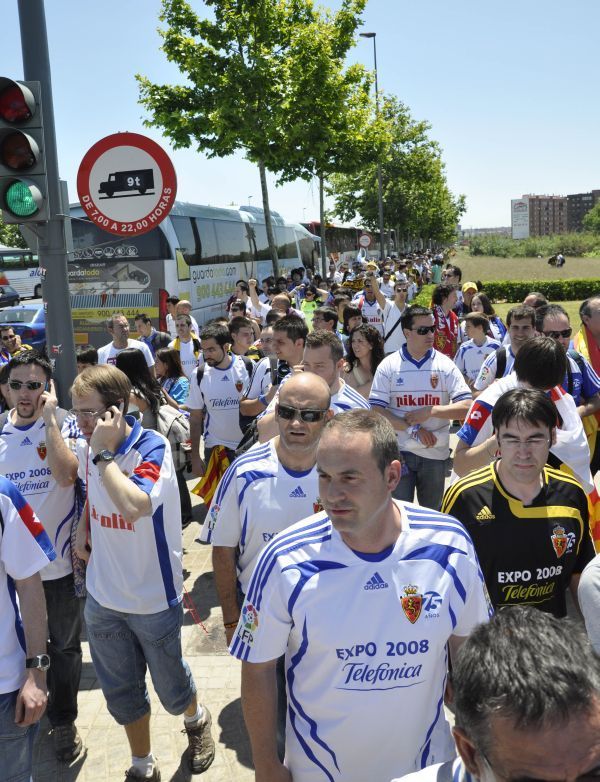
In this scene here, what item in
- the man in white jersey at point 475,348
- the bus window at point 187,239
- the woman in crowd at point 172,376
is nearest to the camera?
the woman in crowd at point 172,376

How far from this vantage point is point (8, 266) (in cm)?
3903

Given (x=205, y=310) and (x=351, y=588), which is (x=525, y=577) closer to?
(x=351, y=588)

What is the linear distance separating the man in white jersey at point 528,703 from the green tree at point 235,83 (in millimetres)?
17708

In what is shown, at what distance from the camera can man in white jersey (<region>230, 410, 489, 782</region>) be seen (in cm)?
217

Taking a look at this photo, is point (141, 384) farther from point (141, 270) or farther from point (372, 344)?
point (141, 270)

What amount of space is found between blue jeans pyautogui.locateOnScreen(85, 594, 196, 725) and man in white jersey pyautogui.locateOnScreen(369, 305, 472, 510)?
2.49m

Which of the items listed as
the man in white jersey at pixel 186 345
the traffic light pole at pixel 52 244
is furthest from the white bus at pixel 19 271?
the traffic light pole at pixel 52 244

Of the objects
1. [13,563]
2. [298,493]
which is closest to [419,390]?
[298,493]

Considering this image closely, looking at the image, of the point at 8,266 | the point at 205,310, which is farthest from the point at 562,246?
the point at 205,310

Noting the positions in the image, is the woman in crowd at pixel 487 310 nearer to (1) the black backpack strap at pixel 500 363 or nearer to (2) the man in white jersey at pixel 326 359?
(1) the black backpack strap at pixel 500 363

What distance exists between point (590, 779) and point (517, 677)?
0.61ft

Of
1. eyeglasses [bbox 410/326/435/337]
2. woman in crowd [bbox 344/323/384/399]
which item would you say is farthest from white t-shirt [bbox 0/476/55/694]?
woman in crowd [bbox 344/323/384/399]

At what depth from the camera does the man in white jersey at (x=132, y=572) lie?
3375mm

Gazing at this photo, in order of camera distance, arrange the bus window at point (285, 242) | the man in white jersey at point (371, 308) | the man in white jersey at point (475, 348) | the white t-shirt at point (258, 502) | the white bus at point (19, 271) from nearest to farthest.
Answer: the white t-shirt at point (258, 502) < the man in white jersey at point (475, 348) < the man in white jersey at point (371, 308) < the bus window at point (285, 242) < the white bus at point (19, 271)
